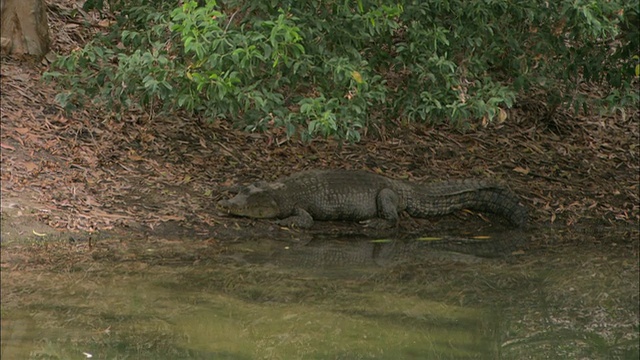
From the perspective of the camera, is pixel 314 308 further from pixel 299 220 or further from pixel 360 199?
pixel 360 199

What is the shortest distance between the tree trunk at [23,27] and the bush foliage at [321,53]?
1093mm

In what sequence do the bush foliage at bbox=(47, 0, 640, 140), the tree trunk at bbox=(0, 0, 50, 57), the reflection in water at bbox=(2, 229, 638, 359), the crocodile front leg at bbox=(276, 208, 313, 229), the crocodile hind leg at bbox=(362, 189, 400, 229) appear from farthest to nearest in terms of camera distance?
the tree trunk at bbox=(0, 0, 50, 57) < the crocodile hind leg at bbox=(362, 189, 400, 229) < the crocodile front leg at bbox=(276, 208, 313, 229) < the bush foliage at bbox=(47, 0, 640, 140) < the reflection in water at bbox=(2, 229, 638, 359)

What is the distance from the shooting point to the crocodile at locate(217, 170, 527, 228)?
870 cm

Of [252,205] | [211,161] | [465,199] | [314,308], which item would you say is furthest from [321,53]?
A: [465,199]

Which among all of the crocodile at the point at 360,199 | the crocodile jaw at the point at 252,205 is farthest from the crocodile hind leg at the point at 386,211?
the crocodile jaw at the point at 252,205

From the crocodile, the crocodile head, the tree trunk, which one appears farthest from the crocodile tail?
the tree trunk

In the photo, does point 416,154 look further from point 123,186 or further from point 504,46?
point 123,186

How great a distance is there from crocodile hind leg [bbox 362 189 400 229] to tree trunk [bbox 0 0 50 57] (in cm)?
405

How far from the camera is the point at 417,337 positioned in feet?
18.2

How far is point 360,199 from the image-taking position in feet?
29.9

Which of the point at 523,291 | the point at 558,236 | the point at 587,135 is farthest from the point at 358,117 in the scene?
the point at 587,135

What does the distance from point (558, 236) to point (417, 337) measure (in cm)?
400

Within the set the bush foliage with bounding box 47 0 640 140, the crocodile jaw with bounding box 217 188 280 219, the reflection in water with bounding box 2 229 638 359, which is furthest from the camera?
the crocodile jaw with bounding box 217 188 280 219

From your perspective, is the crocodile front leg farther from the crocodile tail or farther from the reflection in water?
the crocodile tail
